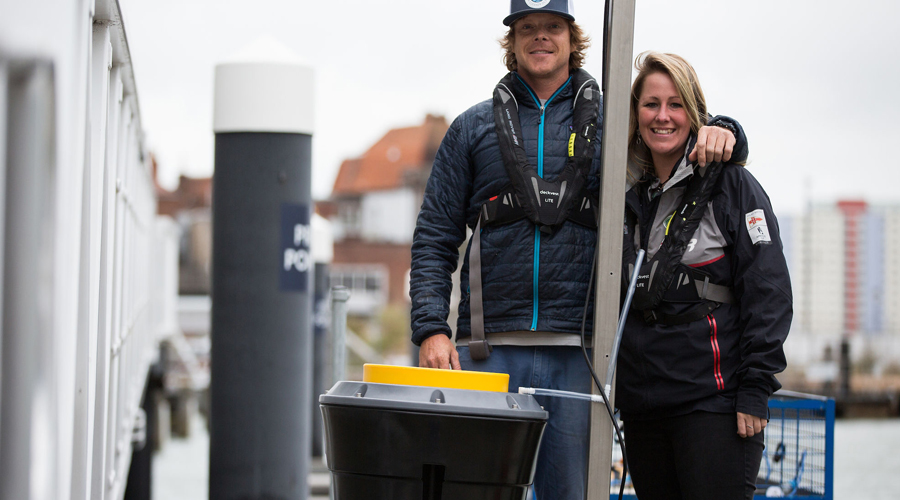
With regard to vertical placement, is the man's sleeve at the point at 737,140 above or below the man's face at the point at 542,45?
below

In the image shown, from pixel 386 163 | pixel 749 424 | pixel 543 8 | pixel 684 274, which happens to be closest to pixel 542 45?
pixel 543 8

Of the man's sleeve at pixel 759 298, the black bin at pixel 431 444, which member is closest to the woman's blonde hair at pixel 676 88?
the man's sleeve at pixel 759 298

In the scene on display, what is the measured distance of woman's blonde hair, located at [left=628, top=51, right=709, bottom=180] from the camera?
2941 mm

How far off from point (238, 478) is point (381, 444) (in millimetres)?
3933

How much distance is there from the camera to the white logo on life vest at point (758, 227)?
2734 millimetres

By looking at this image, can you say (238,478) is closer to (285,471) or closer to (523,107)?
(285,471)

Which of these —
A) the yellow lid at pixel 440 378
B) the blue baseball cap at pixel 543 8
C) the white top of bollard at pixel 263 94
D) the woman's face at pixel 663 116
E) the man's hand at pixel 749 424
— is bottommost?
the man's hand at pixel 749 424

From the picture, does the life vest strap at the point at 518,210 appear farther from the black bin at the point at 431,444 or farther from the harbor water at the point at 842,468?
the harbor water at the point at 842,468

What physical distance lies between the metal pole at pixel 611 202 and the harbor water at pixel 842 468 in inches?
326

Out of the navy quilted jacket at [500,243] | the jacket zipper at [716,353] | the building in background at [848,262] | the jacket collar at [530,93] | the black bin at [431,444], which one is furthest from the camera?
the building in background at [848,262]

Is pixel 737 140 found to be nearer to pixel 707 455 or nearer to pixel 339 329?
pixel 707 455

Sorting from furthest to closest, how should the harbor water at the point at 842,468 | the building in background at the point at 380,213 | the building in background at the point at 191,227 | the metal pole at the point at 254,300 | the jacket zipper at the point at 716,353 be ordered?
the building in background at the point at 191,227 → the building in background at the point at 380,213 → the harbor water at the point at 842,468 → the metal pole at the point at 254,300 → the jacket zipper at the point at 716,353

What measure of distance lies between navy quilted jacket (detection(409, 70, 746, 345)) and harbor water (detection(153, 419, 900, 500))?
27.0ft

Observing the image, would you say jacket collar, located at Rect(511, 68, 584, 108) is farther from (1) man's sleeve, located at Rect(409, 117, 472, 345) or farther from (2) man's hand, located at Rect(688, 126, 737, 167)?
(2) man's hand, located at Rect(688, 126, 737, 167)
